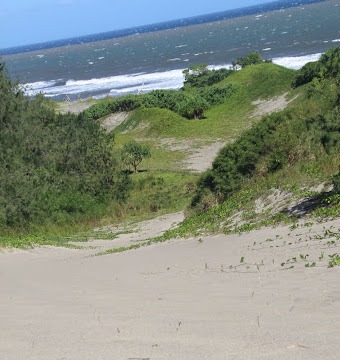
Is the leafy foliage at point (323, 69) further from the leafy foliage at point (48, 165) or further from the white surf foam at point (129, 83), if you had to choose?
the white surf foam at point (129, 83)

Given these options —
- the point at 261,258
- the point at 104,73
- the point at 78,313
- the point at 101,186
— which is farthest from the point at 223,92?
the point at 104,73

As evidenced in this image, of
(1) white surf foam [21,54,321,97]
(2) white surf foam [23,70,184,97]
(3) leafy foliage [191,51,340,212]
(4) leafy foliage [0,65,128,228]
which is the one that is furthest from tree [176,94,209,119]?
(3) leafy foliage [191,51,340,212]

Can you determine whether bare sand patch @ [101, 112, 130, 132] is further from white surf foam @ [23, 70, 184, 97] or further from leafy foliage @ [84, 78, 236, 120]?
white surf foam @ [23, 70, 184, 97]

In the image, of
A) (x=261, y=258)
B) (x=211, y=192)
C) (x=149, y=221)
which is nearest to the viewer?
(x=261, y=258)

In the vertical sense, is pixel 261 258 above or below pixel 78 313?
below

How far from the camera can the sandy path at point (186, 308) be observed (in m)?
5.66

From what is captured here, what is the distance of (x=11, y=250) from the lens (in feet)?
54.7

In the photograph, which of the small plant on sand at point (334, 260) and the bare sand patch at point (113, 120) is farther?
the bare sand patch at point (113, 120)

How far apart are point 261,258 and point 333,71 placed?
140 ft

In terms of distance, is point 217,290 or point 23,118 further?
point 23,118

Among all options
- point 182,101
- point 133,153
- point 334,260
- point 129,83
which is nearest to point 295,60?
point 129,83

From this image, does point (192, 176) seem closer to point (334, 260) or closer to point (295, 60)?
point (334, 260)

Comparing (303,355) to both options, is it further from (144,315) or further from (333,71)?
(333,71)

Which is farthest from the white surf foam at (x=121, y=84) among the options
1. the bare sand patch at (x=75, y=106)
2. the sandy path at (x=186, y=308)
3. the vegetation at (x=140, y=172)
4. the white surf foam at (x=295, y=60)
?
the sandy path at (x=186, y=308)
